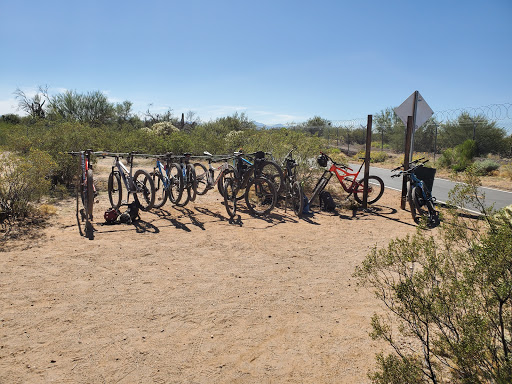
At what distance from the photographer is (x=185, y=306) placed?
4.02 m

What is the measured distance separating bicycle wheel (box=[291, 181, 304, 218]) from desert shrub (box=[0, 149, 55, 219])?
4.94m

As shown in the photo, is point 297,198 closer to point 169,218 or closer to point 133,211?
point 169,218

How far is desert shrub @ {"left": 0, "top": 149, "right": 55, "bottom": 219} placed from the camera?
22.2 feet

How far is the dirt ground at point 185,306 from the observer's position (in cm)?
301

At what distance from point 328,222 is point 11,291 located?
5464mm

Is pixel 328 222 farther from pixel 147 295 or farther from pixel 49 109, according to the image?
pixel 49 109

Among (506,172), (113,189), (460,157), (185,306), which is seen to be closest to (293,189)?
(113,189)

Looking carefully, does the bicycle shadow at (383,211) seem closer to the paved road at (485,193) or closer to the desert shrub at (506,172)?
the paved road at (485,193)

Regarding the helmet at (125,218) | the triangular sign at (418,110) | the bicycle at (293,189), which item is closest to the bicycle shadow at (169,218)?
the helmet at (125,218)

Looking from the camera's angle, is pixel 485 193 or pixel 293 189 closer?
pixel 293 189

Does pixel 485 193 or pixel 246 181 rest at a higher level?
pixel 246 181

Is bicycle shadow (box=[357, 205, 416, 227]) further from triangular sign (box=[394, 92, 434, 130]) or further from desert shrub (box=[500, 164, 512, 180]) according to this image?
desert shrub (box=[500, 164, 512, 180])

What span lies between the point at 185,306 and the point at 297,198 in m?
4.58

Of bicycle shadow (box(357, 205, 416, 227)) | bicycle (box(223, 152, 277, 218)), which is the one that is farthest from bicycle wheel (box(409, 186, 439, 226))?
bicycle (box(223, 152, 277, 218))
